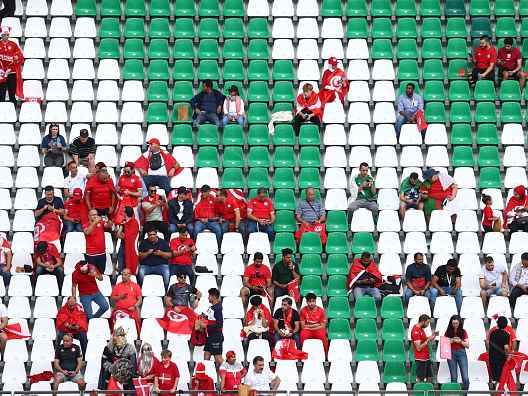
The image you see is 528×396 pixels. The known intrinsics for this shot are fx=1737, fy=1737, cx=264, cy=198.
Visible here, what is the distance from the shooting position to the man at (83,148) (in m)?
28.3

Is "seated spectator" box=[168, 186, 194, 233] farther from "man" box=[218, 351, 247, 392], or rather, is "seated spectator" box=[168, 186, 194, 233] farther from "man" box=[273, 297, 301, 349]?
"man" box=[218, 351, 247, 392]

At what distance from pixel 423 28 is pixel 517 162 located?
11.4 ft

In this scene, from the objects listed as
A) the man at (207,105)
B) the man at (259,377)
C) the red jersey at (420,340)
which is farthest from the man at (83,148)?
the red jersey at (420,340)

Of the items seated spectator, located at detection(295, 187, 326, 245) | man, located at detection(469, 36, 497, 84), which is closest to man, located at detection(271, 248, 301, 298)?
seated spectator, located at detection(295, 187, 326, 245)

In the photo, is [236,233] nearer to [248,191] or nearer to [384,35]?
[248,191]

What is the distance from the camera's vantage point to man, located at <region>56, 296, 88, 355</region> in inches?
1001

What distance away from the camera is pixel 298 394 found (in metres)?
24.5

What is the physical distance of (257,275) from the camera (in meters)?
26.5

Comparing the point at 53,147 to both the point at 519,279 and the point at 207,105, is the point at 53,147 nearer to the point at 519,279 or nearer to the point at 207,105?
the point at 207,105

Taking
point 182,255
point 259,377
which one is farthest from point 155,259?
point 259,377

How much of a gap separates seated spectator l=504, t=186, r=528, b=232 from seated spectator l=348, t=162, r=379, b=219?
6.97 feet

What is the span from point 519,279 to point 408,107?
13.7 ft

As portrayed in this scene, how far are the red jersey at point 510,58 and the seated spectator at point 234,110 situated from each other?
4680mm

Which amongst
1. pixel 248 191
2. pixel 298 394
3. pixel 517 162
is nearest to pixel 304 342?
pixel 298 394
